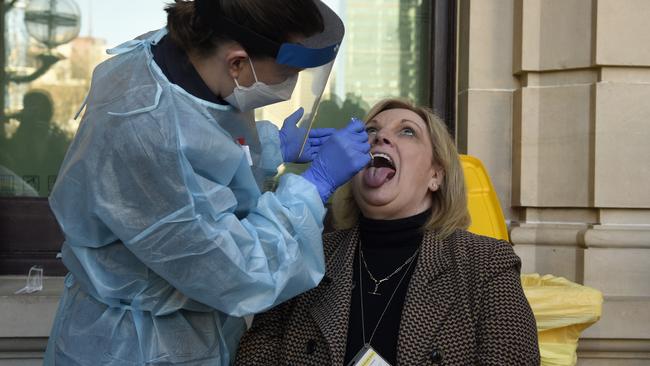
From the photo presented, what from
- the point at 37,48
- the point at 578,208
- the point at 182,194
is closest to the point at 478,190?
the point at 578,208

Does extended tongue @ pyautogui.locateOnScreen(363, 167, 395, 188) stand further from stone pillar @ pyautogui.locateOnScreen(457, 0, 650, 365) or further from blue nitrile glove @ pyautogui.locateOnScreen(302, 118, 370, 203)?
stone pillar @ pyautogui.locateOnScreen(457, 0, 650, 365)

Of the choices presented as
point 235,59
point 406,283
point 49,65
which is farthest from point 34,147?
point 235,59

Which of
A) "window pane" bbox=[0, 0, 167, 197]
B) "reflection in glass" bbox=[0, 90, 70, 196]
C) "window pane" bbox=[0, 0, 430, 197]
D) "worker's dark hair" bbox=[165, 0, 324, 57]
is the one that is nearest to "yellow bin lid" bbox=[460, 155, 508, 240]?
"window pane" bbox=[0, 0, 430, 197]

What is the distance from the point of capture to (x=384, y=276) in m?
2.33

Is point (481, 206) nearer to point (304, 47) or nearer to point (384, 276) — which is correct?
point (384, 276)

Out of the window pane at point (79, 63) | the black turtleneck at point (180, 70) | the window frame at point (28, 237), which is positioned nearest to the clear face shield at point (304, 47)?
the black turtleneck at point (180, 70)

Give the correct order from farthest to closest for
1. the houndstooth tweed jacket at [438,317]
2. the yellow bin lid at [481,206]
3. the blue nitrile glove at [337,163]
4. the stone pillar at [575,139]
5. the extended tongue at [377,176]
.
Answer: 1. the stone pillar at [575,139]
2. the yellow bin lid at [481,206]
3. the extended tongue at [377,176]
4. the houndstooth tweed jacket at [438,317]
5. the blue nitrile glove at [337,163]

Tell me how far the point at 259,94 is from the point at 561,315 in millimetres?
1436

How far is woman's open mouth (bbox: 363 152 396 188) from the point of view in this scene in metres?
2.39

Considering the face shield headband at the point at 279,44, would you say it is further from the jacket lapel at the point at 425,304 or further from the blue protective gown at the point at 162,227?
the jacket lapel at the point at 425,304

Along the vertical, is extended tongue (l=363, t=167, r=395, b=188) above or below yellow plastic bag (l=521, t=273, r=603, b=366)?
above

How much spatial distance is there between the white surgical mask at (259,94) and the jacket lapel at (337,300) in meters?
0.66

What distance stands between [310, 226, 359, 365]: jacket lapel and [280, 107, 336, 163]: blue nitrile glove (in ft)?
0.93

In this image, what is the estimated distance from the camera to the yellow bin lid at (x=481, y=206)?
3035mm
